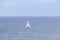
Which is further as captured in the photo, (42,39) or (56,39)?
(42,39)

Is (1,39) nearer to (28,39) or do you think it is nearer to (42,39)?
(28,39)

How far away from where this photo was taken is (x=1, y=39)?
4.38 metres

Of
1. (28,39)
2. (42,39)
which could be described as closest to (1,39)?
(28,39)

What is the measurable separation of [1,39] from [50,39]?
4.71ft

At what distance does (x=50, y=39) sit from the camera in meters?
4.23

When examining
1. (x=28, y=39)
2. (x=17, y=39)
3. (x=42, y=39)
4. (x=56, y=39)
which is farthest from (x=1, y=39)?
(x=56, y=39)

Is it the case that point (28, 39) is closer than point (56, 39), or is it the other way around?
point (56, 39)

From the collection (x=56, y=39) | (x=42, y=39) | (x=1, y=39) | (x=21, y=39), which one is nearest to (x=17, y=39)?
(x=21, y=39)

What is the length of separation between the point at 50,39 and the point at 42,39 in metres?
0.35

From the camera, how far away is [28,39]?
4.52 metres

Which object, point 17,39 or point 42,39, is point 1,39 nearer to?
point 17,39

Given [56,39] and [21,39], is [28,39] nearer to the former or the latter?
[21,39]

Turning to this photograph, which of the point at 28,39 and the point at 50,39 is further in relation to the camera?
the point at 28,39

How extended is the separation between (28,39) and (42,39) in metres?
0.43
